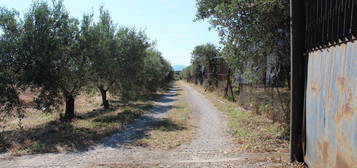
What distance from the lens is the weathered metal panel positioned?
355cm

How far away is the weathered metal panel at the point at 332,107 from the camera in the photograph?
3553 mm

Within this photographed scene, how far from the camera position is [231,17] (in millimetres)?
8133

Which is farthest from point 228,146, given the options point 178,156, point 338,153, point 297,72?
point 338,153

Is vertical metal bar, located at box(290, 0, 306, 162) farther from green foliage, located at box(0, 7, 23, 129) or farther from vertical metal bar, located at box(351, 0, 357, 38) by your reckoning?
green foliage, located at box(0, 7, 23, 129)

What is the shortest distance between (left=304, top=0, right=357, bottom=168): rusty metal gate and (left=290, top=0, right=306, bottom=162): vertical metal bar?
0.16 meters

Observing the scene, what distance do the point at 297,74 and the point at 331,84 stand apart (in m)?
1.72

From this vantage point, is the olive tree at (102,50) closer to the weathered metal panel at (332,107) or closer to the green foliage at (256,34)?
the green foliage at (256,34)

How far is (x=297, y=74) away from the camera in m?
5.99

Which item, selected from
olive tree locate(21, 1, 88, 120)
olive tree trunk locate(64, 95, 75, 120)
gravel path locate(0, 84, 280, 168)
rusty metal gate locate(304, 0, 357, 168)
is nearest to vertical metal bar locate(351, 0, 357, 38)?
rusty metal gate locate(304, 0, 357, 168)

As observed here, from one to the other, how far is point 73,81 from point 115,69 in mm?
4040

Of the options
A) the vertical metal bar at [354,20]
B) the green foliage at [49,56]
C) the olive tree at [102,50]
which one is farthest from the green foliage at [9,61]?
the vertical metal bar at [354,20]

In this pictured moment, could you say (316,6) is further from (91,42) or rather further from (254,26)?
(91,42)

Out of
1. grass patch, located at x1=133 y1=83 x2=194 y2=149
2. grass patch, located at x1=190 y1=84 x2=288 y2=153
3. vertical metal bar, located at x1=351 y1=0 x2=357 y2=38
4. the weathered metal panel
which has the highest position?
vertical metal bar, located at x1=351 y1=0 x2=357 y2=38

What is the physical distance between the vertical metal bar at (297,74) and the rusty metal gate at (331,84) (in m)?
0.16
